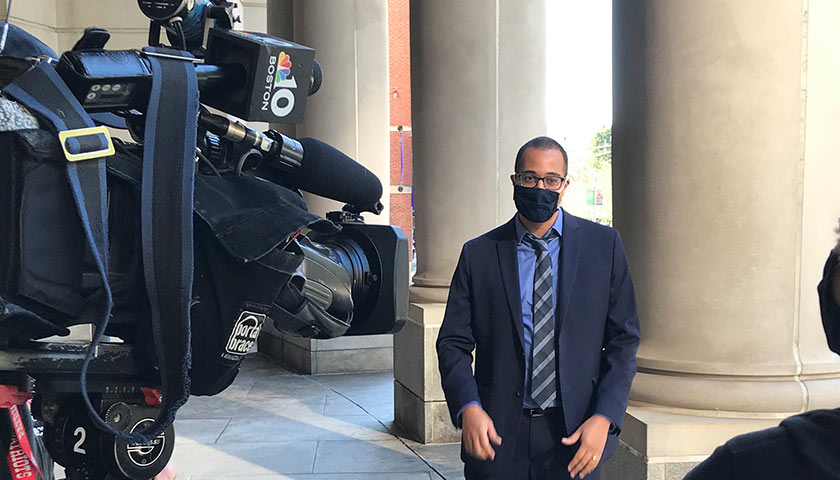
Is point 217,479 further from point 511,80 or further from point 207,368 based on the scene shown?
point 207,368

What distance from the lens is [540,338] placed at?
2801 mm

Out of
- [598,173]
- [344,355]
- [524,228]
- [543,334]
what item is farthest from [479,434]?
[598,173]

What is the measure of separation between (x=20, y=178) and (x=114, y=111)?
1.04 ft

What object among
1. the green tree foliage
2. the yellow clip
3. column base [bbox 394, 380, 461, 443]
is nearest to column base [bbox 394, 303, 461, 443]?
column base [bbox 394, 380, 461, 443]

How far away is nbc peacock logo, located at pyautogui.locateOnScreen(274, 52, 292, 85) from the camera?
203cm

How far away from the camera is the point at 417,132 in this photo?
21.2 ft

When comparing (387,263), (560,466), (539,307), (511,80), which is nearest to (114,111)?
(387,263)

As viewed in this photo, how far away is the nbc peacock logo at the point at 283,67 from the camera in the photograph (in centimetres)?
203

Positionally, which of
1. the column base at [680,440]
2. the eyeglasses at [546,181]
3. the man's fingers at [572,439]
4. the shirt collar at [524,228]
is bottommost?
the column base at [680,440]

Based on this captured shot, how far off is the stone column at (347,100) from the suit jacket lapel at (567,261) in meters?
6.24

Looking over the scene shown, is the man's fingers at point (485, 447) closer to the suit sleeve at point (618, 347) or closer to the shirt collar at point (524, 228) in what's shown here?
the suit sleeve at point (618, 347)

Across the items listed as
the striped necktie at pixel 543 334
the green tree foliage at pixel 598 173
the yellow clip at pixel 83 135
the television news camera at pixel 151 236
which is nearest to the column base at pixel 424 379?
the striped necktie at pixel 543 334

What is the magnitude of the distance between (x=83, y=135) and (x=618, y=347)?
1794 mm

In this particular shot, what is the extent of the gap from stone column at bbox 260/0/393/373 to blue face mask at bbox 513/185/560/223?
6.23m
